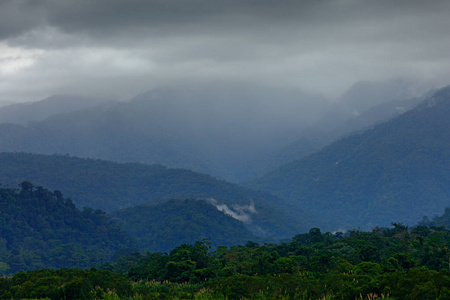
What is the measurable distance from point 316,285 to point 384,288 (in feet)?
24.8

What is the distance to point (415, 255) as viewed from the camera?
206 feet

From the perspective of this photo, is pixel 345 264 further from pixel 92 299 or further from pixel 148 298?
pixel 92 299

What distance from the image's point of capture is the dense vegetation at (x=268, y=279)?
3953 centimetres

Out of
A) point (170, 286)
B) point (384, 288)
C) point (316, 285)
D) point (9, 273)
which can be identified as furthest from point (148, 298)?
point (9, 273)

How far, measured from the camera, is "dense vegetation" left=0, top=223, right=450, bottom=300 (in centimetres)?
3953

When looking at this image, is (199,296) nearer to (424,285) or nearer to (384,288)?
(384,288)

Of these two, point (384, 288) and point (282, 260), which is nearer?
point (384, 288)

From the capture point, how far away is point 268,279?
1921 inches

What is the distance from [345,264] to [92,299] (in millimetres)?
23945

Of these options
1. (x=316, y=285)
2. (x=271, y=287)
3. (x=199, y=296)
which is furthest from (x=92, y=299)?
(x=316, y=285)

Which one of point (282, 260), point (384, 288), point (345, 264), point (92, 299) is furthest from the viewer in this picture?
point (282, 260)

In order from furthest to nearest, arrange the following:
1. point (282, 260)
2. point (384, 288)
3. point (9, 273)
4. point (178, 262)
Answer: point (9, 273)
point (178, 262)
point (282, 260)
point (384, 288)

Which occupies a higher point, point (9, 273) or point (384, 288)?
point (384, 288)

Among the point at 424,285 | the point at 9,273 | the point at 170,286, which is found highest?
the point at 424,285
